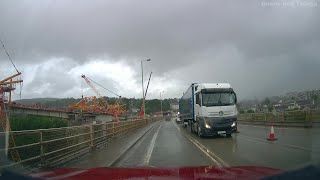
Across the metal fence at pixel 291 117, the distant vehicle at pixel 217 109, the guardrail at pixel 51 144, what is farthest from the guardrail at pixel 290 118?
the guardrail at pixel 51 144

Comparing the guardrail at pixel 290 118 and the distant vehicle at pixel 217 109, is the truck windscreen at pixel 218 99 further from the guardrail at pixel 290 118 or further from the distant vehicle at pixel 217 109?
the guardrail at pixel 290 118

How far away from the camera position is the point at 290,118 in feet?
115

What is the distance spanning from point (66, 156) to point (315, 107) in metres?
23.0

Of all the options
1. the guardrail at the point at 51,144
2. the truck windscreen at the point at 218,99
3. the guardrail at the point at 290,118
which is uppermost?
the truck windscreen at the point at 218,99

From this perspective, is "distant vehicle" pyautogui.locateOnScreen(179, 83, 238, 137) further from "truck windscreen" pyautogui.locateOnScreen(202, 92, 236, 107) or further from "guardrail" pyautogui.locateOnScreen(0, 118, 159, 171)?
"guardrail" pyautogui.locateOnScreen(0, 118, 159, 171)

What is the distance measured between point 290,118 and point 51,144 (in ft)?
89.0

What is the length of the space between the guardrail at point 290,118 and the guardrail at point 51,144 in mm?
17716

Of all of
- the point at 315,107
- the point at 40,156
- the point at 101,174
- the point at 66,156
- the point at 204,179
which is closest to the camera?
the point at 204,179

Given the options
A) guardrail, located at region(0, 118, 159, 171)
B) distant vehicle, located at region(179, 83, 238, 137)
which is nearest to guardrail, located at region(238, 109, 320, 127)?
distant vehicle, located at region(179, 83, 238, 137)

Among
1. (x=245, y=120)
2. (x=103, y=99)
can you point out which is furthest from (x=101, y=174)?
(x=103, y=99)

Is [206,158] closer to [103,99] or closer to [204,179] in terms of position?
[204,179]

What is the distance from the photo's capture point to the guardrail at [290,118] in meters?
30.2

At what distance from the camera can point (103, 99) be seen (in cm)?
14300

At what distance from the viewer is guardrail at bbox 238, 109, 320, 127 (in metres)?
30.2
